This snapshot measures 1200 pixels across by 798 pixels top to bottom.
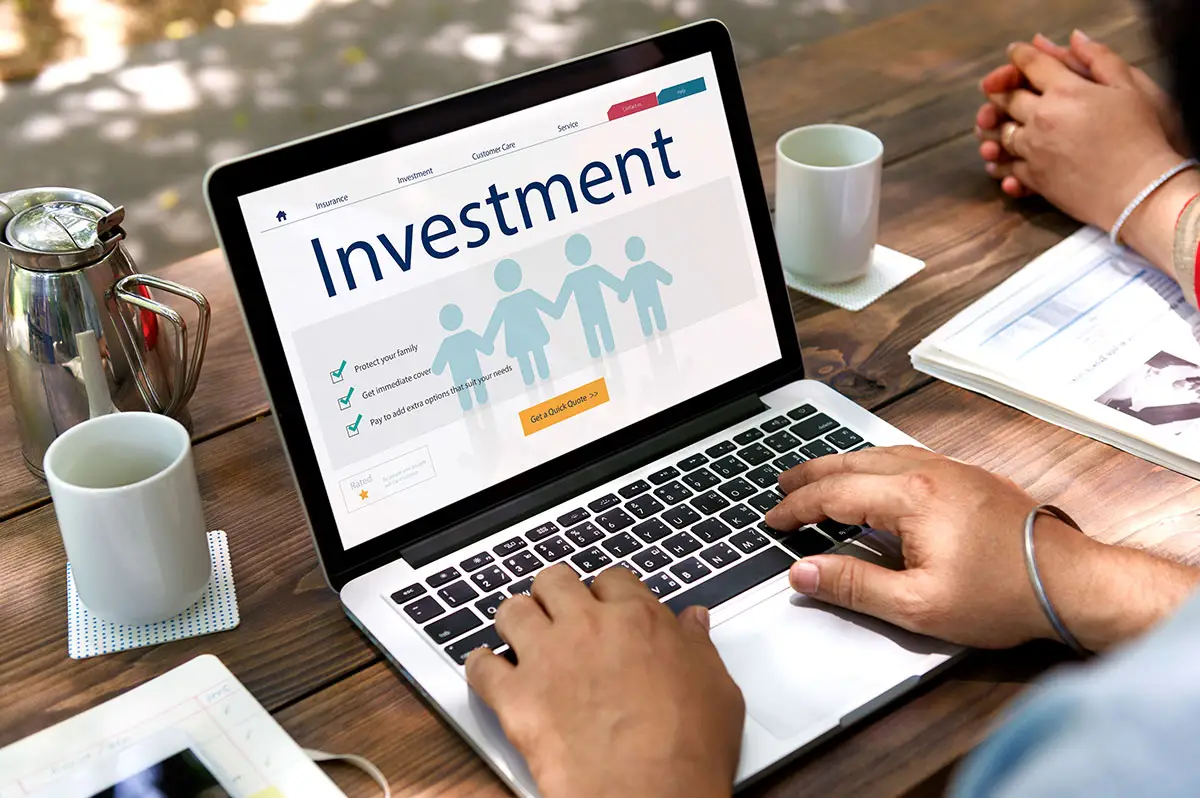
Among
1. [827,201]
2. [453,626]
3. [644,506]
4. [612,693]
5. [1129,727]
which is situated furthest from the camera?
Answer: [827,201]

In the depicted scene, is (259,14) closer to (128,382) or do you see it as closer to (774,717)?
(128,382)

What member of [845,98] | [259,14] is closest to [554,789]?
[845,98]

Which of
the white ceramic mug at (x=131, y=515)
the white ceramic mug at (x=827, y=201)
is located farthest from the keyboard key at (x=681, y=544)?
the white ceramic mug at (x=827, y=201)

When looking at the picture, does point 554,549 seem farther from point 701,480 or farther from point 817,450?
point 817,450

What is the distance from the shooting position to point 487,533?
2.97ft

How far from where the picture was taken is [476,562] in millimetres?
877

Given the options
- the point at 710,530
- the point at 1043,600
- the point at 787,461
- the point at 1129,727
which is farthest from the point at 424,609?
the point at 1129,727

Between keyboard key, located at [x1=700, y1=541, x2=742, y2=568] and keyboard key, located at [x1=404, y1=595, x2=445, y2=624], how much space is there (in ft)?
0.66

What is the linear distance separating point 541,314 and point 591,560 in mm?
206

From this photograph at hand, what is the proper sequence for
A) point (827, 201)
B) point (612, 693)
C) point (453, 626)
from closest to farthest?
point (612, 693)
point (453, 626)
point (827, 201)

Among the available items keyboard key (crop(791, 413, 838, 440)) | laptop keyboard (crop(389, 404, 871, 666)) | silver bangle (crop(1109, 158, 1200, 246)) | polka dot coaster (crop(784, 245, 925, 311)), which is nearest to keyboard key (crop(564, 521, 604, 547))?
laptop keyboard (crop(389, 404, 871, 666))

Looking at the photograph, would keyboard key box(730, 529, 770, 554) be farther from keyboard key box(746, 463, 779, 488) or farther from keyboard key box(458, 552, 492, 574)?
keyboard key box(458, 552, 492, 574)

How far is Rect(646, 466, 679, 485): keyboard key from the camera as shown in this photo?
954 millimetres

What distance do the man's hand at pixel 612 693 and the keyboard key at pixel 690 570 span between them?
0.22 feet
